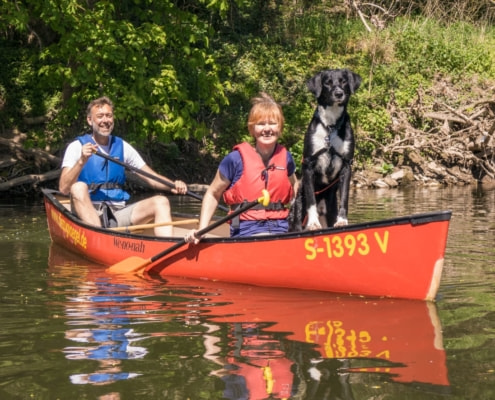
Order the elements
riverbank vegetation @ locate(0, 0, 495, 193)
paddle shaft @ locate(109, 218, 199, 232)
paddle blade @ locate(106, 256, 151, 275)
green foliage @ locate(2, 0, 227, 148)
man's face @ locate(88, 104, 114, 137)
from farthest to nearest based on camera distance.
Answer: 1. riverbank vegetation @ locate(0, 0, 495, 193)
2. green foliage @ locate(2, 0, 227, 148)
3. man's face @ locate(88, 104, 114, 137)
4. paddle shaft @ locate(109, 218, 199, 232)
5. paddle blade @ locate(106, 256, 151, 275)

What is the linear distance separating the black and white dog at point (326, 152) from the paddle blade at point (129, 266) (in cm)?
129

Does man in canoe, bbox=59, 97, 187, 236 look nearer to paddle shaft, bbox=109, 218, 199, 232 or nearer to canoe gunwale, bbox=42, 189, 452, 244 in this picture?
paddle shaft, bbox=109, 218, 199, 232

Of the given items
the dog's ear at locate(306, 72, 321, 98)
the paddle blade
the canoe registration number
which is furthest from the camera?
the paddle blade

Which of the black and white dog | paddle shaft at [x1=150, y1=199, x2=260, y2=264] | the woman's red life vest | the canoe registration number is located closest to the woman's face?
the woman's red life vest

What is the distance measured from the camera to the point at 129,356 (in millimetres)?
4289

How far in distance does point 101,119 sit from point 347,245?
110 inches

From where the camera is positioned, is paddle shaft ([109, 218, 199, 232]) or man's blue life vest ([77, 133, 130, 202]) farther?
man's blue life vest ([77, 133, 130, 202])

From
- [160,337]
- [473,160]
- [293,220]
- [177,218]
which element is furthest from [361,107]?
[160,337]

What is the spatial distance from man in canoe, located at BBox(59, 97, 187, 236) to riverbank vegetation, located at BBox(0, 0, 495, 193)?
12.9ft

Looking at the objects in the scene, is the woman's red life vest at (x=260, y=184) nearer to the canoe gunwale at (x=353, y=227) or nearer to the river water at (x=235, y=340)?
the canoe gunwale at (x=353, y=227)

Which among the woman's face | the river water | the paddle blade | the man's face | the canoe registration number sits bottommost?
the river water

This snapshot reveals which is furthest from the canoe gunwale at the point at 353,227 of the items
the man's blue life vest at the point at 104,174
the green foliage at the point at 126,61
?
the green foliage at the point at 126,61

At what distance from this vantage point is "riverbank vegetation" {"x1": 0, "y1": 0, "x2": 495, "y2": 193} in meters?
11.9

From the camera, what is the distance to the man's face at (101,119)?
7441mm
